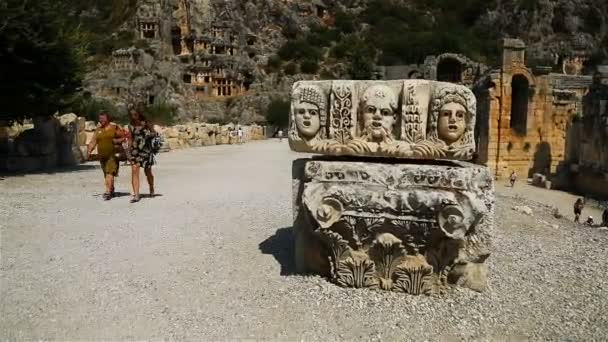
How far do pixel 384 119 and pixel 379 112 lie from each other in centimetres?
8

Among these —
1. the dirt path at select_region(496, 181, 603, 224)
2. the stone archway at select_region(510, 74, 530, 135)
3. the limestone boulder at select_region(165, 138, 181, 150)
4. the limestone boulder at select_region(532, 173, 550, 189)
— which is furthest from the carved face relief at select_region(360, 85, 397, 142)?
the limestone boulder at select_region(165, 138, 181, 150)

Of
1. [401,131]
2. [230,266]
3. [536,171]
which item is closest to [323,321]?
[230,266]

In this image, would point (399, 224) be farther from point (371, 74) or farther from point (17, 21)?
point (371, 74)

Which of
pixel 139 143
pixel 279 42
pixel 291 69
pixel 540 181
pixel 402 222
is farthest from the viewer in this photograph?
pixel 279 42

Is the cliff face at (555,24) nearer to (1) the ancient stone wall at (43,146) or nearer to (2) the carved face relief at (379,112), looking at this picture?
(1) the ancient stone wall at (43,146)

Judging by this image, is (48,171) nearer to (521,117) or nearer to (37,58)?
(37,58)

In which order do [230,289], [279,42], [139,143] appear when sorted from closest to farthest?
[230,289], [139,143], [279,42]

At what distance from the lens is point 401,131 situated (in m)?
4.49

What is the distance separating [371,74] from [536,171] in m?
32.2

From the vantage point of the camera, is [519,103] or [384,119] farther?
[519,103]

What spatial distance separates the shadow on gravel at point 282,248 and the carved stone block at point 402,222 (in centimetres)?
56

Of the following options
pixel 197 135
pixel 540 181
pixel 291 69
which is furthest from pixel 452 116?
pixel 291 69

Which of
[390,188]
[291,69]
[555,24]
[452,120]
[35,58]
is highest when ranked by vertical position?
[555,24]

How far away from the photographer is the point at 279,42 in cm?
7594
